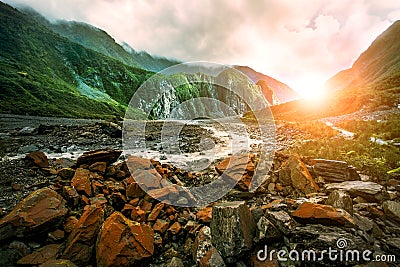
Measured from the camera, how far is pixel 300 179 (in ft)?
25.5

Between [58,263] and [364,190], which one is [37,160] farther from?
[364,190]

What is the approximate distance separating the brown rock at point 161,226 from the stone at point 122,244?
0.48 metres

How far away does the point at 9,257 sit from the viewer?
441cm

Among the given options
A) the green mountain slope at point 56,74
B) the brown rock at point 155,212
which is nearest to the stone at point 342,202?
the brown rock at point 155,212

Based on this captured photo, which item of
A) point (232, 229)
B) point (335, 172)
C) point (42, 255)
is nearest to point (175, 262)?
point (232, 229)

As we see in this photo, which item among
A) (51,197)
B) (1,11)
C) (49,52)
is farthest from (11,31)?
(51,197)

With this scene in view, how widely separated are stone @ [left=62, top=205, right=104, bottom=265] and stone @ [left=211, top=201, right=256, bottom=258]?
9.64 feet

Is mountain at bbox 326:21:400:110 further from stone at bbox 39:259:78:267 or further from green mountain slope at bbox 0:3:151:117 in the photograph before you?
green mountain slope at bbox 0:3:151:117

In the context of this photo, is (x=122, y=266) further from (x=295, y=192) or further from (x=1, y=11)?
(x=1, y=11)

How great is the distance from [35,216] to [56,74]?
526 feet

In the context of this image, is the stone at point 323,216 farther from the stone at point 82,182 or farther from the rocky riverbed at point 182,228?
the stone at point 82,182

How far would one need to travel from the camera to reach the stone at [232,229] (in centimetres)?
469

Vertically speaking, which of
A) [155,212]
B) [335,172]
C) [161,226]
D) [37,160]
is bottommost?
[161,226]

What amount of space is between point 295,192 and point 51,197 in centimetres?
795
